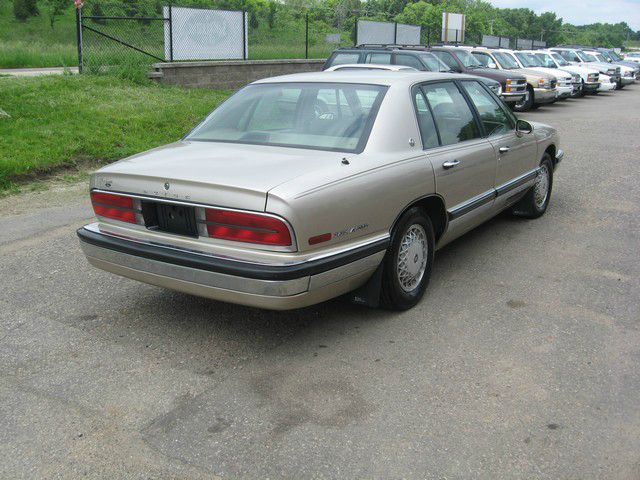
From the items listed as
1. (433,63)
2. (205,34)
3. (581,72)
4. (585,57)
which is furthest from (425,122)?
(585,57)

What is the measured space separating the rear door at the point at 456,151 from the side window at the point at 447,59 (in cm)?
1318

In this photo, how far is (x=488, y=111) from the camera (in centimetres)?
607

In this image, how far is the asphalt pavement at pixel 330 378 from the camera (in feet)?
10.3

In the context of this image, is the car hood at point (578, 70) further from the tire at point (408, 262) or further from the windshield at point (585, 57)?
the tire at point (408, 262)

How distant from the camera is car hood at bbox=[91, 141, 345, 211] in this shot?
3836 millimetres

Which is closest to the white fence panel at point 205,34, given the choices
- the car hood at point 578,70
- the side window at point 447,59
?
the side window at point 447,59

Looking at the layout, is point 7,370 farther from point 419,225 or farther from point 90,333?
point 419,225

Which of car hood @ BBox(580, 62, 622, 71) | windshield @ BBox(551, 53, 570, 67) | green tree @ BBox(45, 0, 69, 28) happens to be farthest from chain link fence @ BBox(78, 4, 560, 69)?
green tree @ BBox(45, 0, 69, 28)

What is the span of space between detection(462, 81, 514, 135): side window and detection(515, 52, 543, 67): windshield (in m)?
17.9

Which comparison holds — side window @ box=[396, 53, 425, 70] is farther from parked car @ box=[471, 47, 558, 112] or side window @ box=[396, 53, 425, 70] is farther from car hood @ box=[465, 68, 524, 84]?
parked car @ box=[471, 47, 558, 112]

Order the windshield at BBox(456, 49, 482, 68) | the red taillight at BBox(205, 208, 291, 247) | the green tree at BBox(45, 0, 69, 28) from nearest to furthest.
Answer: the red taillight at BBox(205, 208, 291, 247), the windshield at BBox(456, 49, 482, 68), the green tree at BBox(45, 0, 69, 28)

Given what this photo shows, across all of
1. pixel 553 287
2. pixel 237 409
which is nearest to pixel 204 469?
pixel 237 409

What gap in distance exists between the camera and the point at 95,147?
9.92 meters

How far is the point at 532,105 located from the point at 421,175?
17.1 meters
